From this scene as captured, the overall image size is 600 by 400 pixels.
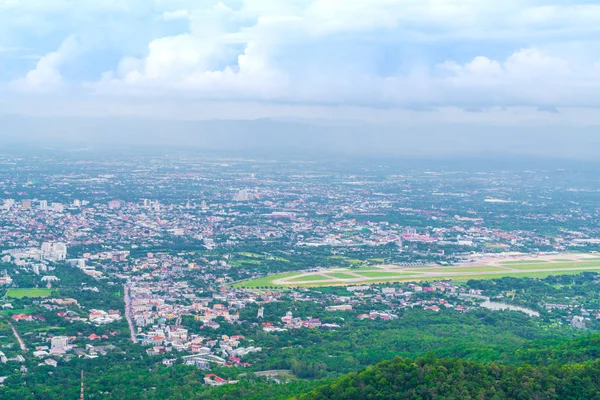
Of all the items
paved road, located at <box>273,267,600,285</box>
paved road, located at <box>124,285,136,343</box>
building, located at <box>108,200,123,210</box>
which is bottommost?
paved road, located at <box>124,285,136,343</box>

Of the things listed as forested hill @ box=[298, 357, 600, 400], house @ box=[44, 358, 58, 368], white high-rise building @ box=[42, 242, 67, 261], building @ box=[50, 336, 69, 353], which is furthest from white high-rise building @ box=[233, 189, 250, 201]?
forested hill @ box=[298, 357, 600, 400]

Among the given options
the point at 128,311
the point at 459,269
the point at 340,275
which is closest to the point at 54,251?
the point at 128,311

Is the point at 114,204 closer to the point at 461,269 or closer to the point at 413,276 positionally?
the point at 413,276

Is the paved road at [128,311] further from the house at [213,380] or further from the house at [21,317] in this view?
the house at [213,380]

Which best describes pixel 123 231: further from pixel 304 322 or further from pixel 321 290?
pixel 304 322

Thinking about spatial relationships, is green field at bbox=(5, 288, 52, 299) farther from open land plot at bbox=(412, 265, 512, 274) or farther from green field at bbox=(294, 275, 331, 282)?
open land plot at bbox=(412, 265, 512, 274)

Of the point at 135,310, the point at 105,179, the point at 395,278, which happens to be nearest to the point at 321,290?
the point at 395,278
